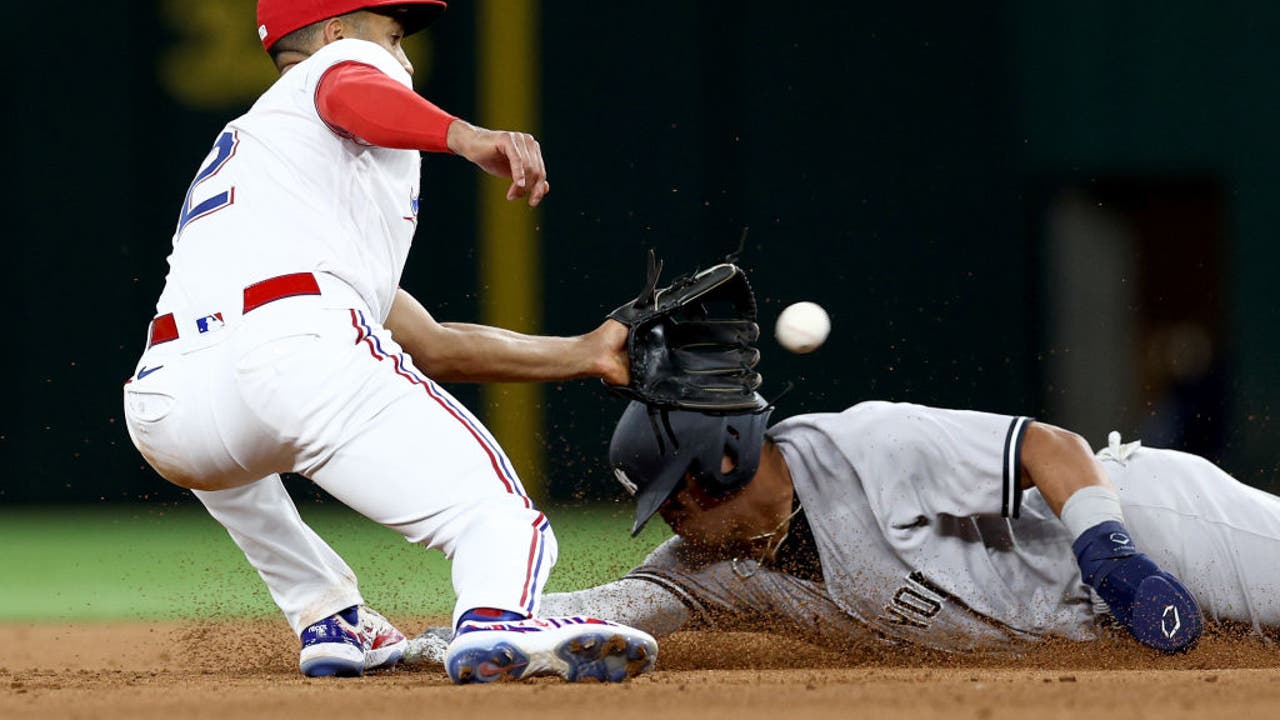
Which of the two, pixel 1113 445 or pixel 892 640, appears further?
pixel 1113 445

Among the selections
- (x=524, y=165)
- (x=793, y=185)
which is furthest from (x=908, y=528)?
(x=793, y=185)

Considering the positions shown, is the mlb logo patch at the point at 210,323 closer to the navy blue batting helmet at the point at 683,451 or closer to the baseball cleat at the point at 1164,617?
the navy blue batting helmet at the point at 683,451

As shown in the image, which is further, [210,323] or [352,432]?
[210,323]

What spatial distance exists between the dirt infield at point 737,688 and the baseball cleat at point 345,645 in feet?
0.20

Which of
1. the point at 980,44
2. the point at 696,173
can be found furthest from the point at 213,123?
the point at 980,44

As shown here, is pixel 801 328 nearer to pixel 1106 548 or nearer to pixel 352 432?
pixel 1106 548

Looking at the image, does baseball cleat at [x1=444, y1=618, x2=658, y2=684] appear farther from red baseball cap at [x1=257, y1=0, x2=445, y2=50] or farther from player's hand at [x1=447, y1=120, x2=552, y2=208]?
red baseball cap at [x1=257, y1=0, x2=445, y2=50]

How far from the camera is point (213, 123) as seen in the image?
24.1 feet

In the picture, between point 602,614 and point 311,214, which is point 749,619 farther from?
point 311,214

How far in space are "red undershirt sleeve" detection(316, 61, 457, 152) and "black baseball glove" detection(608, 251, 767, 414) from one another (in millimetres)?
637

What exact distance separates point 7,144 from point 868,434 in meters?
5.33

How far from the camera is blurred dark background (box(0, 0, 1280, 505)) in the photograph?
24.0 feet

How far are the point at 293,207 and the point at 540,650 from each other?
2.90 feet

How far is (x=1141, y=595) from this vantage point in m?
2.89
